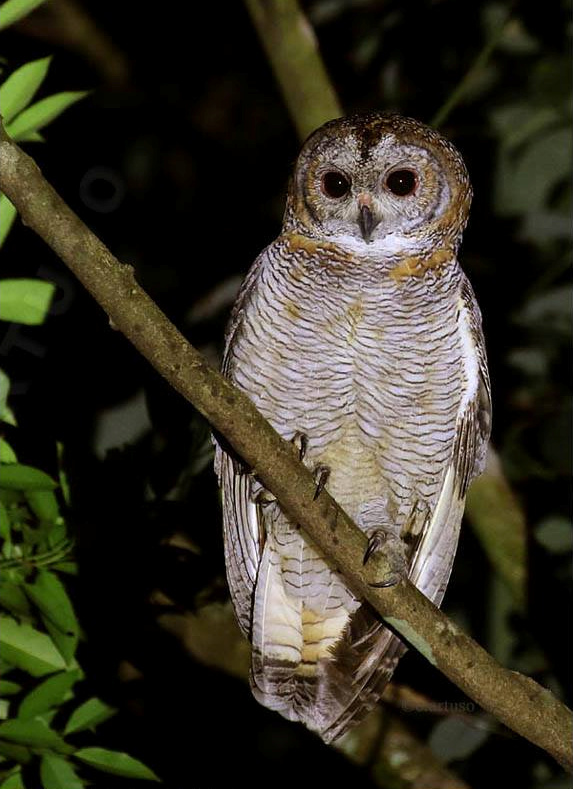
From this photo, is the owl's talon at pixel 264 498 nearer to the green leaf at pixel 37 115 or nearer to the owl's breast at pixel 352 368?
the owl's breast at pixel 352 368

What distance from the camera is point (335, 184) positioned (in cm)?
237

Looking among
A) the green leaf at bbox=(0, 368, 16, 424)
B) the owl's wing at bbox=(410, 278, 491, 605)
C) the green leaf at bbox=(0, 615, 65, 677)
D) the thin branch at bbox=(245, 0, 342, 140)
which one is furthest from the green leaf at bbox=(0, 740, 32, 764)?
the thin branch at bbox=(245, 0, 342, 140)

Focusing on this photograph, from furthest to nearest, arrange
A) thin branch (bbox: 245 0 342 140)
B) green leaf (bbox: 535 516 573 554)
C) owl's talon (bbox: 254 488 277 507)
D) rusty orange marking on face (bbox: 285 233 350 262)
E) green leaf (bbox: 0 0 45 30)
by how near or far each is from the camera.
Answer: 1. thin branch (bbox: 245 0 342 140)
2. green leaf (bbox: 535 516 573 554)
3. owl's talon (bbox: 254 488 277 507)
4. rusty orange marking on face (bbox: 285 233 350 262)
5. green leaf (bbox: 0 0 45 30)

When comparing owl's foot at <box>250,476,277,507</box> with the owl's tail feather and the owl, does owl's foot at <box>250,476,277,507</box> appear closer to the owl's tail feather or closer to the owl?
the owl

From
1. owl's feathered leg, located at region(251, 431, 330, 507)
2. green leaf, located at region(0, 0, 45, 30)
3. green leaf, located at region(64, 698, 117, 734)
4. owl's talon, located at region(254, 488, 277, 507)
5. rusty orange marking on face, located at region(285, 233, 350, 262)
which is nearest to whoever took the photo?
green leaf, located at region(0, 0, 45, 30)

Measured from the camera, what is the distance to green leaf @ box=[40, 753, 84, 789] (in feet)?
6.55

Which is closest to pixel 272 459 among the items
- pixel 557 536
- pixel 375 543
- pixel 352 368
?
pixel 375 543

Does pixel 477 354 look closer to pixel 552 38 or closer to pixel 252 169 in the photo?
pixel 552 38

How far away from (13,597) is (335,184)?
0.99 meters

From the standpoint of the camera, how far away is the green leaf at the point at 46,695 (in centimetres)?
209

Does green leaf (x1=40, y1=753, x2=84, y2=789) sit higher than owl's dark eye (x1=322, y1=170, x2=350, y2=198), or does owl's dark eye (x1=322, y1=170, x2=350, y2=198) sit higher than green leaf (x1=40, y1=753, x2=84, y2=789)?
owl's dark eye (x1=322, y1=170, x2=350, y2=198)

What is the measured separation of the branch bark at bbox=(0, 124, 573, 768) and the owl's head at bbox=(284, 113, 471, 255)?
2.11ft

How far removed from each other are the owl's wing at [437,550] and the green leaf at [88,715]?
1.90 feet

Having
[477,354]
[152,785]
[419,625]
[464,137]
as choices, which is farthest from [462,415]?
[464,137]
